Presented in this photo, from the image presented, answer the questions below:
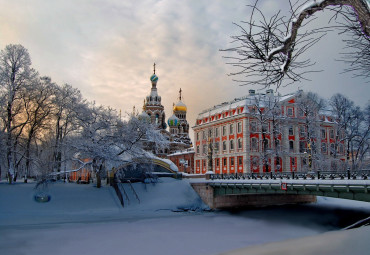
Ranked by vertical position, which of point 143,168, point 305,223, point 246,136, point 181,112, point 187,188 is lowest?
point 305,223

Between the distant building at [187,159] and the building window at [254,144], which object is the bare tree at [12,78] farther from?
the distant building at [187,159]

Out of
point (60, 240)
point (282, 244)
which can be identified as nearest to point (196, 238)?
point (60, 240)

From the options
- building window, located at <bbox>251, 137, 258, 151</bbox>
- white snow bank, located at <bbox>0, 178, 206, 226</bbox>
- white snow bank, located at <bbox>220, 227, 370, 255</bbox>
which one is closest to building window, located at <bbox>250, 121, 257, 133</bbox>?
building window, located at <bbox>251, 137, 258, 151</bbox>

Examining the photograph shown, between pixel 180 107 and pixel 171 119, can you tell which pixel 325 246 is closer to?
pixel 171 119

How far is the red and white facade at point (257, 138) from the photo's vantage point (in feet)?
152

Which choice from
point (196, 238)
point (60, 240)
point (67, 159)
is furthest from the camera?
point (67, 159)

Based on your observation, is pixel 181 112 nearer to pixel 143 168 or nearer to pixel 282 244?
pixel 143 168

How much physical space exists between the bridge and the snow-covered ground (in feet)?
6.37

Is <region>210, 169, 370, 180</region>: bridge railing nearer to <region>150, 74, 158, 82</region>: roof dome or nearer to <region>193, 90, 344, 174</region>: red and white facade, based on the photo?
<region>193, 90, 344, 174</region>: red and white facade

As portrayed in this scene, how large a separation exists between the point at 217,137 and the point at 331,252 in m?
49.1

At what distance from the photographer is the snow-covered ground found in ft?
59.2

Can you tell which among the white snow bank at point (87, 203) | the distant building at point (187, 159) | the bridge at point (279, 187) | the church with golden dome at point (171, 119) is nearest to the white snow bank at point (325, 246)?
the bridge at point (279, 187)

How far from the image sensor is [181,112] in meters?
95.5

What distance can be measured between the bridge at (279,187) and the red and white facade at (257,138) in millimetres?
7405
